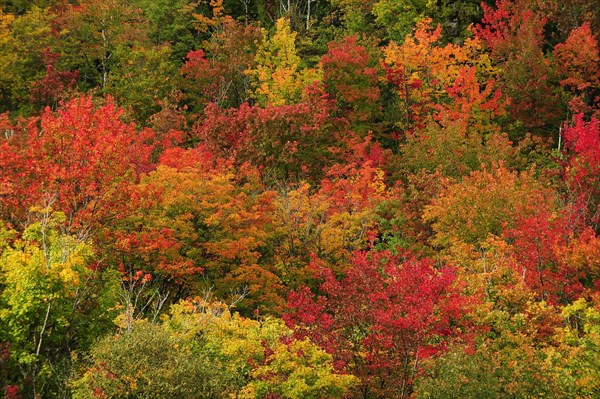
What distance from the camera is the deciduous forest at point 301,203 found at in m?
20.1

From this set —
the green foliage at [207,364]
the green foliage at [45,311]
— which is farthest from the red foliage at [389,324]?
the green foliage at [45,311]

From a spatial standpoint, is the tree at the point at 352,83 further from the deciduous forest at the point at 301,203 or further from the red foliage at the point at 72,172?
the red foliage at the point at 72,172

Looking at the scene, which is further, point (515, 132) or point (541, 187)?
point (515, 132)

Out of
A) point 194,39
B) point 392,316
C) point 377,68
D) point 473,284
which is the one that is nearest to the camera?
point 392,316

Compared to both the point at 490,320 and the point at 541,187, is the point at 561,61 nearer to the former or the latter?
the point at 541,187

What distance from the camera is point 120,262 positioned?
2820 cm

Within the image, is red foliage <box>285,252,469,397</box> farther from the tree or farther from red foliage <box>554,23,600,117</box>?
red foliage <box>554,23,600,117</box>

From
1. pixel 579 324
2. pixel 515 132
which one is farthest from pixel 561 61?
pixel 579 324

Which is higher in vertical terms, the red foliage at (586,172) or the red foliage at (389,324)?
the red foliage at (586,172)

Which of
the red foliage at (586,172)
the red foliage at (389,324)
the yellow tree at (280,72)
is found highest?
the yellow tree at (280,72)

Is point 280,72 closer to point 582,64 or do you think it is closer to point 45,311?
point 582,64

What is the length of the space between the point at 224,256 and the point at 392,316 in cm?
1036

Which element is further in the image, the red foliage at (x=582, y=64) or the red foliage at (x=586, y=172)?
the red foliage at (x=582, y=64)

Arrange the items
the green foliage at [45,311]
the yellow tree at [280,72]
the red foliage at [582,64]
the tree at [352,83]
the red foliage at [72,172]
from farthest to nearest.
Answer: the yellow tree at [280,72] < the tree at [352,83] < the red foliage at [582,64] < the red foliage at [72,172] < the green foliage at [45,311]
